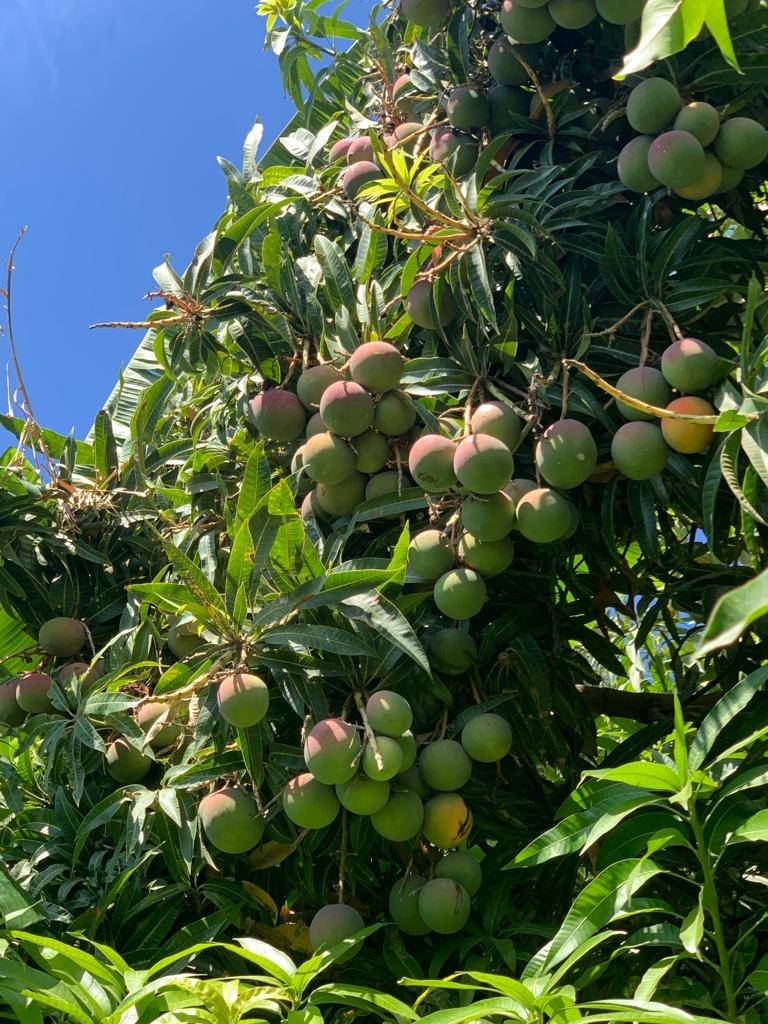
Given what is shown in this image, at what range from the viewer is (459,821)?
168cm

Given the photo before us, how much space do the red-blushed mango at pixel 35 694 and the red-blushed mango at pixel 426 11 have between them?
1485 mm

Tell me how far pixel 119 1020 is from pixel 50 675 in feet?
3.29

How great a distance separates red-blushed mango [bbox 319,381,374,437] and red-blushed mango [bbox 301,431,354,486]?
0.08 feet

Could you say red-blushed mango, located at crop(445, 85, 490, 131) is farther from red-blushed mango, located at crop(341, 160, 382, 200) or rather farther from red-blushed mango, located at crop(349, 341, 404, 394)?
red-blushed mango, located at crop(349, 341, 404, 394)

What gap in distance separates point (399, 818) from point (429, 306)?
2.84 feet

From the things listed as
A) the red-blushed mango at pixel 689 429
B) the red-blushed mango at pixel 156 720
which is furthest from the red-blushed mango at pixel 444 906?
the red-blushed mango at pixel 689 429

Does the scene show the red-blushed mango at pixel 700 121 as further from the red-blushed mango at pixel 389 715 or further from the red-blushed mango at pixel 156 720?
the red-blushed mango at pixel 156 720

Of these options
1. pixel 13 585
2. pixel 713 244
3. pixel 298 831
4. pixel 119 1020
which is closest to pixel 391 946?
pixel 298 831

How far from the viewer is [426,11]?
2145mm

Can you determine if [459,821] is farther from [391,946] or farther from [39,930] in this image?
[39,930]

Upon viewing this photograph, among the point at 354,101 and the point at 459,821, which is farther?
the point at 354,101

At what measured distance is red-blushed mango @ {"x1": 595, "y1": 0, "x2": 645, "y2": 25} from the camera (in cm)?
175

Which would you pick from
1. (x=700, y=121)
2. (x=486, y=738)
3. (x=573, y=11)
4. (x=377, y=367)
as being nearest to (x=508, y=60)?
(x=573, y=11)

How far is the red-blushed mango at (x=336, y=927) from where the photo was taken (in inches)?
64.6
